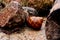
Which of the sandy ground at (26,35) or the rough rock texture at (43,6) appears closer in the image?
the sandy ground at (26,35)

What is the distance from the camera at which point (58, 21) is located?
1.54 meters

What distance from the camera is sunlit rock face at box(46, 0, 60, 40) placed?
1.48 meters

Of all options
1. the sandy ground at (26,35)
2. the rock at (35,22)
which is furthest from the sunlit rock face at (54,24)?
the rock at (35,22)

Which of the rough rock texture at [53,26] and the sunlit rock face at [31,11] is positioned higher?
the rough rock texture at [53,26]

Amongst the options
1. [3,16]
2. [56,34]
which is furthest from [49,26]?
[3,16]

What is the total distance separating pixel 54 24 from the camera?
1.57 meters

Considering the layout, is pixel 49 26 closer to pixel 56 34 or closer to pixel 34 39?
pixel 56 34

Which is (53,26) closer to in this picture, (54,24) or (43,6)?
(54,24)

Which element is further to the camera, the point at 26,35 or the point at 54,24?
the point at 26,35

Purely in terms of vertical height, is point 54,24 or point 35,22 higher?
point 54,24

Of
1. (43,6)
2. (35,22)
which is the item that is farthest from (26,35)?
(43,6)

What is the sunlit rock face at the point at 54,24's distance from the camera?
1478mm

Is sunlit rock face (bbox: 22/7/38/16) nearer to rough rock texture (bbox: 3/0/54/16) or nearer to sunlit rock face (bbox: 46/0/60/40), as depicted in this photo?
rough rock texture (bbox: 3/0/54/16)

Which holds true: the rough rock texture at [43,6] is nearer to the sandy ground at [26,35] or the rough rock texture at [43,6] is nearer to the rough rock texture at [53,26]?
the sandy ground at [26,35]
